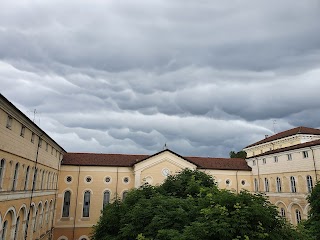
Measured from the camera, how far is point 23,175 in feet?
75.0

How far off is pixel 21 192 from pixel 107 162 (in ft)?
68.7

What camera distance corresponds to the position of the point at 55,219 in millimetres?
39531

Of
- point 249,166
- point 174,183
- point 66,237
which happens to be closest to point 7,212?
point 174,183

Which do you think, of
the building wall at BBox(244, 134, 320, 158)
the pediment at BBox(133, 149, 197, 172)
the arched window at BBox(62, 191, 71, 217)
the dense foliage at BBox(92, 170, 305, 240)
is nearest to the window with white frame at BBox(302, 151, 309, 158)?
the building wall at BBox(244, 134, 320, 158)

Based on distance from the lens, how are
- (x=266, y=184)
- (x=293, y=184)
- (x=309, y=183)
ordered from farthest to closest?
1. (x=266, y=184)
2. (x=293, y=184)
3. (x=309, y=183)

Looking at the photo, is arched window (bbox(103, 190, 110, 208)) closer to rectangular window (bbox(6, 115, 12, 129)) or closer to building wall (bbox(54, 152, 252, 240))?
building wall (bbox(54, 152, 252, 240))

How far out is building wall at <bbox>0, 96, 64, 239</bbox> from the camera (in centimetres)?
1870

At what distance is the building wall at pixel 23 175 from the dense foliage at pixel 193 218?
7208 mm

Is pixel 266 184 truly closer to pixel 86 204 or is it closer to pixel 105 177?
pixel 105 177

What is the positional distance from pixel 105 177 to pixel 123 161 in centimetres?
394

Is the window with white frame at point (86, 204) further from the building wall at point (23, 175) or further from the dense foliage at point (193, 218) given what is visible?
the dense foliage at point (193, 218)

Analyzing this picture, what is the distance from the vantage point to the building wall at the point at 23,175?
1870cm

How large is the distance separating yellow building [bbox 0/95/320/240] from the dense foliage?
823 cm

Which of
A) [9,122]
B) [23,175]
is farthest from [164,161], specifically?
[9,122]
